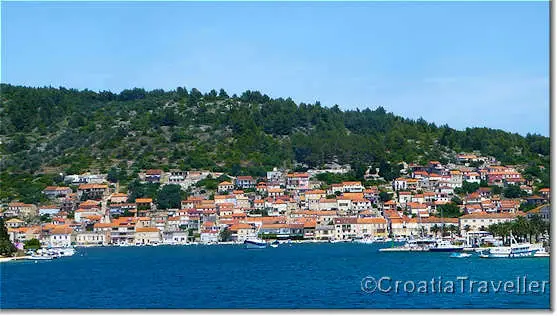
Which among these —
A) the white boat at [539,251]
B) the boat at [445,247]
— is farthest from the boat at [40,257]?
the white boat at [539,251]

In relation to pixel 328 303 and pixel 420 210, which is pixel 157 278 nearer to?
pixel 328 303

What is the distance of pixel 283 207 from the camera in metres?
61.5

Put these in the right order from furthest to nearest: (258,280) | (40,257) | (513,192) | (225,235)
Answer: (513,192)
(225,235)
(40,257)
(258,280)

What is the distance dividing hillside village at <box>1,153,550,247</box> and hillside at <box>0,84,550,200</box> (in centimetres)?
211

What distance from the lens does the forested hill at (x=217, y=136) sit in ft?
236

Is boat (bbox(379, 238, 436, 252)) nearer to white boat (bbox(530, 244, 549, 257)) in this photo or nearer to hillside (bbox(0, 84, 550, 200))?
white boat (bbox(530, 244, 549, 257))

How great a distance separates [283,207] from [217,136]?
17.1 metres

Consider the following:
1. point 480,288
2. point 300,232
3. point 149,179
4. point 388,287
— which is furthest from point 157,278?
point 149,179

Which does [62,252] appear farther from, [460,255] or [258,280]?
[258,280]

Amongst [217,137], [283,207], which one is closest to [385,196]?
[283,207]

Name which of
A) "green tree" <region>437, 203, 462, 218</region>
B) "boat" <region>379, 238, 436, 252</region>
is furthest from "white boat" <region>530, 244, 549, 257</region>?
"green tree" <region>437, 203, 462, 218</region>

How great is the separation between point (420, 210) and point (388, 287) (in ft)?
122

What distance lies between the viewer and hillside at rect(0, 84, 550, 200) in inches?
2830

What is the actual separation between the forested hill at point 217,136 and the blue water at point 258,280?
110 ft
